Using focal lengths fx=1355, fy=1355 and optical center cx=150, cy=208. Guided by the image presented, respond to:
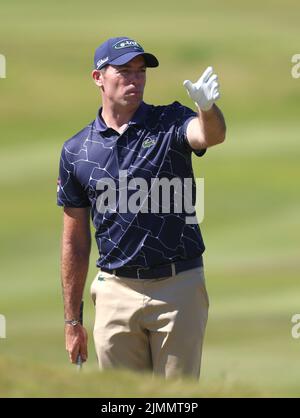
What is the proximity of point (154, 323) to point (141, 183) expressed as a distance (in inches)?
21.4

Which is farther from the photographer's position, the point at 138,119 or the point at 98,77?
the point at 98,77

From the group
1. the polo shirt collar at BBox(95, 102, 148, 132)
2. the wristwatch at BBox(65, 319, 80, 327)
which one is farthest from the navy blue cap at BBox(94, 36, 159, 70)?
the wristwatch at BBox(65, 319, 80, 327)

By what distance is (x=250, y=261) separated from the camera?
949 cm

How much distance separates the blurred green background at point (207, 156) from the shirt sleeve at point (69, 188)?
115cm

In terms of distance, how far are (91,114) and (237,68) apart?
1.61 meters

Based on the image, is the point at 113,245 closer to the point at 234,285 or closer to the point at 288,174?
the point at 234,285

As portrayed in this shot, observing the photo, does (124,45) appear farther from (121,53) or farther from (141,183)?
(141,183)

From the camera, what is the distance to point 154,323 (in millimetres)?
5227

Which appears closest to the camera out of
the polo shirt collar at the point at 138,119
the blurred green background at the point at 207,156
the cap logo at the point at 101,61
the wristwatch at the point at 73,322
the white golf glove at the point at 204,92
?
the white golf glove at the point at 204,92

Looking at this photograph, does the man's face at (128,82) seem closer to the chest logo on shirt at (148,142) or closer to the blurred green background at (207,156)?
the chest logo on shirt at (148,142)

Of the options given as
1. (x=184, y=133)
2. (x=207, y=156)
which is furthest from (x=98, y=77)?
(x=207, y=156)

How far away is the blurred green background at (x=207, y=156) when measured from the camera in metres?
8.30

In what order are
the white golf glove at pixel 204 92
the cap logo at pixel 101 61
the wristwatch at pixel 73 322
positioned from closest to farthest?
the white golf glove at pixel 204 92 < the cap logo at pixel 101 61 < the wristwatch at pixel 73 322

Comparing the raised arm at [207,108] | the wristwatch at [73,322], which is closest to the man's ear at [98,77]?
the raised arm at [207,108]
